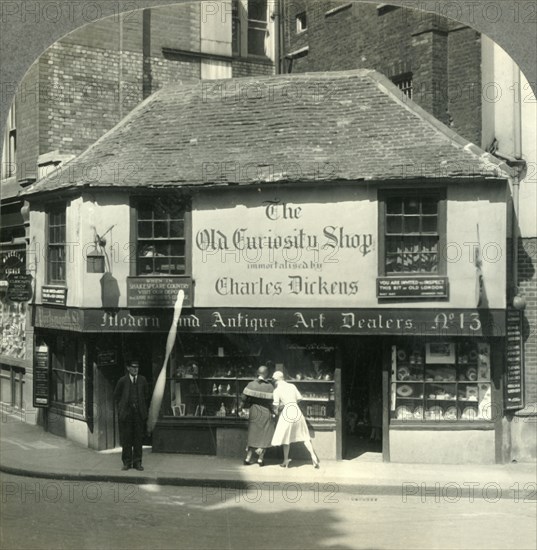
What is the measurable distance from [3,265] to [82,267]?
0.64 m

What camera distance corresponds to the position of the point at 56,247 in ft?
19.4

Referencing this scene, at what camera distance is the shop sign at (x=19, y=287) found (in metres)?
5.87

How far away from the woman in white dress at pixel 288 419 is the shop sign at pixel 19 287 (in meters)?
2.10

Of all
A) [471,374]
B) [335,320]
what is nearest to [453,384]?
[471,374]

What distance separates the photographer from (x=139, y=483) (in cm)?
627

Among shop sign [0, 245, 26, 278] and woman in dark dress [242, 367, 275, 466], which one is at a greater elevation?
shop sign [0, 245, 26, 278]

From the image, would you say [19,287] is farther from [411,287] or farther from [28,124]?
[411,287]

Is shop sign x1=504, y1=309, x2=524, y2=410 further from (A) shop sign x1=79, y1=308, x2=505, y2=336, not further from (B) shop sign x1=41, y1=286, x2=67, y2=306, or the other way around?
(B) shop sign x1=41, y1=286, x2=67, y2=306

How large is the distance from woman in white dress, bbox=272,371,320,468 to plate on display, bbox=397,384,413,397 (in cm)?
84

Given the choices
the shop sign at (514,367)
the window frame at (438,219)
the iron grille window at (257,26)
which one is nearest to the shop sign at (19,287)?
the iron grille window at (257,26)

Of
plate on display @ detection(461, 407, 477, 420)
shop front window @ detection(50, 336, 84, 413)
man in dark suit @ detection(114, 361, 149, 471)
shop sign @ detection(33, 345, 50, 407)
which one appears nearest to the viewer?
man in dark suit @ detection(114, 361, 149, 471)

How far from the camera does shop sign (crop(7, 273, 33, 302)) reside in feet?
19.2

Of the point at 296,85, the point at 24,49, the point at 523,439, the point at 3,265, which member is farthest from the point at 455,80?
the point at 3,265

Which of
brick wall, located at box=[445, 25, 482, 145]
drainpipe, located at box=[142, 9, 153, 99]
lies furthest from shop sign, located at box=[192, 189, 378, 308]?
drainpipe, located at box=[142, 9, 153, 99]
